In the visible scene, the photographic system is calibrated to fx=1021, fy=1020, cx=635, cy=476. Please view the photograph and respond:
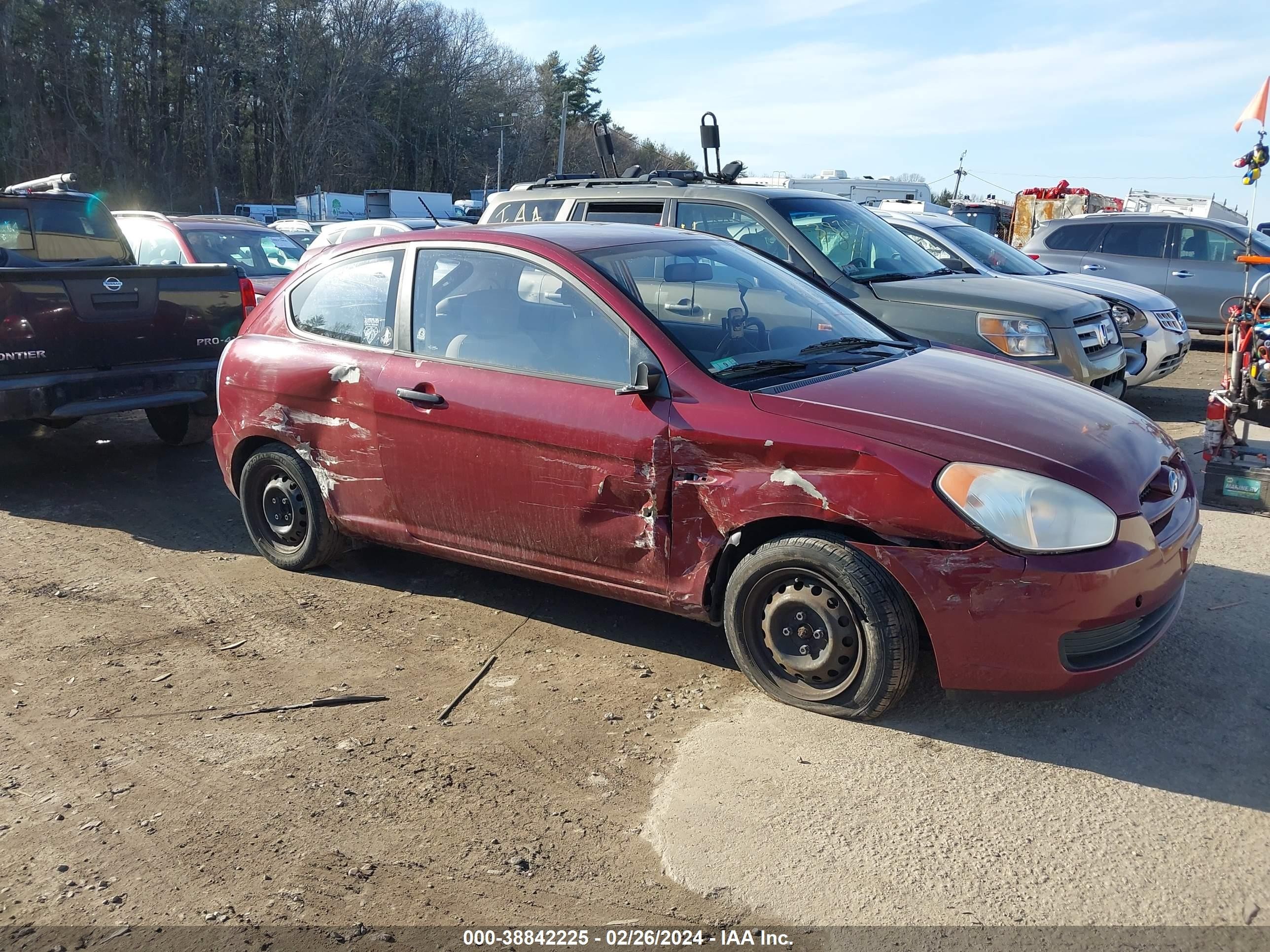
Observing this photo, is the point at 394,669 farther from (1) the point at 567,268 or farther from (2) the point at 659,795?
(1) the point at 567,268

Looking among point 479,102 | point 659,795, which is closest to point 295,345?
point 659,795

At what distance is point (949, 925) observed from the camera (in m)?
2.56

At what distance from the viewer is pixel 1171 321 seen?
9.45m

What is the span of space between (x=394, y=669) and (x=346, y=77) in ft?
253

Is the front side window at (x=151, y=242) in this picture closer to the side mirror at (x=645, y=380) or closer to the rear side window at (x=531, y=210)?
the rear side window at (x=531, y=210)

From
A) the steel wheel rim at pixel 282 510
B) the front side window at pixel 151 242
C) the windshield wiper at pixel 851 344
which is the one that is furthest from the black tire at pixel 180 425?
the windshield wiper at pixel 851 344

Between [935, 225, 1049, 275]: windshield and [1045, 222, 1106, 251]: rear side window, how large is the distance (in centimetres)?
415

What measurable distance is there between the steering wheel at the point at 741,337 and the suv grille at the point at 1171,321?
6592mm

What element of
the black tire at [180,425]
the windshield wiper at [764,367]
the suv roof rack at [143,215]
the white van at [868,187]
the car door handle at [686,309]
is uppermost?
the white van at [868,187]

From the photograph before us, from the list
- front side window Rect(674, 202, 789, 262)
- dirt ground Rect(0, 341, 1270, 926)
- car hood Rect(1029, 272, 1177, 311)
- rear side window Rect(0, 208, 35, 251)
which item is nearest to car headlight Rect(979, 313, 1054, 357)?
front side window Rect(674, 202, 789, 262)

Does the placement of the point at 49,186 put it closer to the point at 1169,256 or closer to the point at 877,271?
the point at 877,271

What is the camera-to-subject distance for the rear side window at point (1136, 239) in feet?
44.5

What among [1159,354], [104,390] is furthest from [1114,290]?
[104,390]

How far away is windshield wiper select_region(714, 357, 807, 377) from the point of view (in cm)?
386
